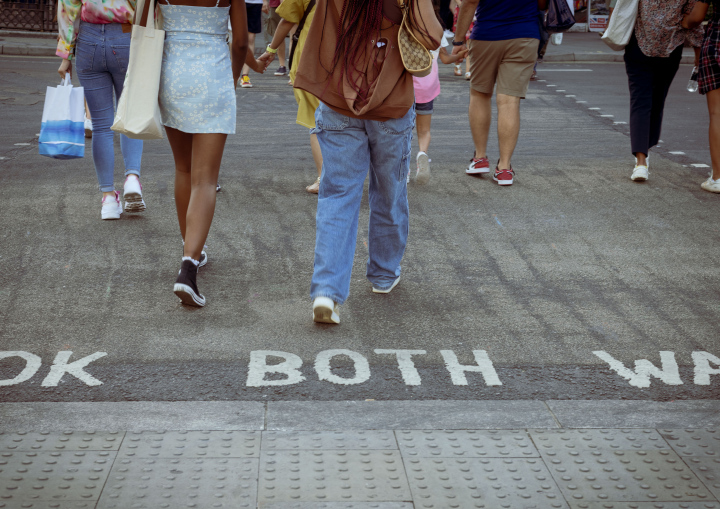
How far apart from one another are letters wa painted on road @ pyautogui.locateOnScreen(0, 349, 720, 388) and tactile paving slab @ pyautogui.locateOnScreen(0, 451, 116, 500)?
65cm

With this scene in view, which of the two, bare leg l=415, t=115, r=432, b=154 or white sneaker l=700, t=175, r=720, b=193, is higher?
bare leg l=415, t=115, r=432, b=154

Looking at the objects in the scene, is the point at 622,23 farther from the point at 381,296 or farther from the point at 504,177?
the point at 381,296

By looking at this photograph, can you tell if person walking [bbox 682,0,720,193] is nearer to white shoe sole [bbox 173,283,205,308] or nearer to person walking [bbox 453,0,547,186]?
person walking [bbox 453,0,547,186]

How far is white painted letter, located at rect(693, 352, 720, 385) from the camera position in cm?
364

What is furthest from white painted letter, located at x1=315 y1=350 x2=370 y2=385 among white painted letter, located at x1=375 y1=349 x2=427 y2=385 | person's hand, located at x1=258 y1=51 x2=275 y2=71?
A: person's hand, located at x1=258 y1=51 x2=275 y2=71

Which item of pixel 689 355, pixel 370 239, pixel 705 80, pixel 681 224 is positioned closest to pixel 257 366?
pixel 370 239

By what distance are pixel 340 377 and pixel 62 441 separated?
45.0 inches

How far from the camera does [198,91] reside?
14.3ft

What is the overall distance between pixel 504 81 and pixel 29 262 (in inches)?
156

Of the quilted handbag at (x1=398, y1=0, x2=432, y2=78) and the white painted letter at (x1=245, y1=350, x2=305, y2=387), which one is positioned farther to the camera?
the quilted handbag at (x1=398, y1=0, x2=432, y2=78)

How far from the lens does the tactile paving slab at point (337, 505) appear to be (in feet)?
8.48

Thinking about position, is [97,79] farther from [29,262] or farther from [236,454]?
[236,454]

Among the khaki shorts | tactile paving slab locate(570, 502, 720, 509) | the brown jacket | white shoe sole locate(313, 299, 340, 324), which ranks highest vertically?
the brown jacket

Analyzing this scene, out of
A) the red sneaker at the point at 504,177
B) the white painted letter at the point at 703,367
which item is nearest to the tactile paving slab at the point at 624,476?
the white painted letter at the point at 703,367
